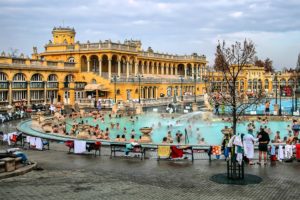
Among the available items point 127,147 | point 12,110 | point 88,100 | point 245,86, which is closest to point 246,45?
point 127,147

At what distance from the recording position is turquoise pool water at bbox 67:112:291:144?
100ft

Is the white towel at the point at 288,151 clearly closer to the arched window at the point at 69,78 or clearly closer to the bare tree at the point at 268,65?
the arched window at the point at 69,78

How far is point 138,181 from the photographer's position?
13984 millimetres

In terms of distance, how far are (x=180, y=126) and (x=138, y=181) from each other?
22808mm

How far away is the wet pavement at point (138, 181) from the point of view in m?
12.1

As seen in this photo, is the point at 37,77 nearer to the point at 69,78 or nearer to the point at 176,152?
the point at 69,78

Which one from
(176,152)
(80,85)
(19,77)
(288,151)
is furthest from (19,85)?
(288,151)

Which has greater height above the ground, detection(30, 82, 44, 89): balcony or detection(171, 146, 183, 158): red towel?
detection(30, 82, 44, 89): balcony

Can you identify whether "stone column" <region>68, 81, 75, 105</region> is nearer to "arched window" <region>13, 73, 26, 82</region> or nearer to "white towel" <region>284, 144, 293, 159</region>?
"arched window" <region>13, 73, 26, 82</region>

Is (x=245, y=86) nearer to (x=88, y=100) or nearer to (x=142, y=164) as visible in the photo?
(x=88, y=100)

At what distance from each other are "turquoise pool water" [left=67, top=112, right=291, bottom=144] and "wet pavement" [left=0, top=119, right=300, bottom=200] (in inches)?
423

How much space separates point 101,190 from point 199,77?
7935 centimetres

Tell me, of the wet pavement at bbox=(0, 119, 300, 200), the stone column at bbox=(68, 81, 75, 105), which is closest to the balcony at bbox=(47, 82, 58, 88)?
the stone column at bbox=(68, 81, 75, 105)

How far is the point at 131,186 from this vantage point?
43.4 ft
